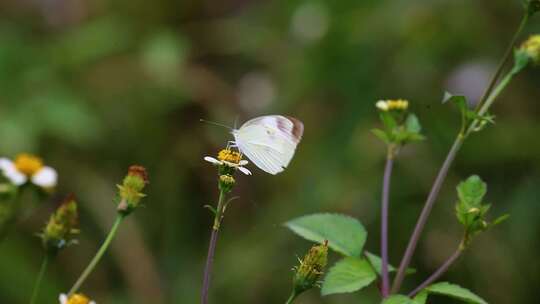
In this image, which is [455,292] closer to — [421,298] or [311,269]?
[421,298]

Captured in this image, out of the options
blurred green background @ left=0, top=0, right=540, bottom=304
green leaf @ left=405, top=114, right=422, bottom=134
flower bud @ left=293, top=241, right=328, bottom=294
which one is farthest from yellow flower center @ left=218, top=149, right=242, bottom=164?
blurred green background @ left=0, top=0, right=540, bottom=304

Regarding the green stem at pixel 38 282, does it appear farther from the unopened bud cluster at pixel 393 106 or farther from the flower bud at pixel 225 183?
the unopened bud cluster at pixel 393 106

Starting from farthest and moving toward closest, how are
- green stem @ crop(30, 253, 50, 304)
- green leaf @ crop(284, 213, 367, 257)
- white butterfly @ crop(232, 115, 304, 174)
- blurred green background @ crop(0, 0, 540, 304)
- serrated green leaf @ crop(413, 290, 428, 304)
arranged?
1. blurred green background @ crop(0, 0, 540, 304)
2. white butterfly @ crop(232, 115, 304, 174)
3. green leaf @ crop(284, 213, 367, 257)
4. serrated green leaf @ crop(413, 290, 428, 304)
5. green stem @ crop(30, 253, 50, 304)

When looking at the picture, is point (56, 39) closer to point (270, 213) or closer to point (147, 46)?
point (147, 46)

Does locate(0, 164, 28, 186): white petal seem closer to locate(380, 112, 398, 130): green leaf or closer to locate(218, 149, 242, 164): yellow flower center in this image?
locate(218, 149, 242, 164): yellow flower center

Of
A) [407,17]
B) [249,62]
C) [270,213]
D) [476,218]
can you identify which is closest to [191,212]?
[270,213]

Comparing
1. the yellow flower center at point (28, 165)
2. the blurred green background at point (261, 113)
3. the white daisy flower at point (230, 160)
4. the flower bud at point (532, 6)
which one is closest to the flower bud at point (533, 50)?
the flower bud at point (532, 6)
